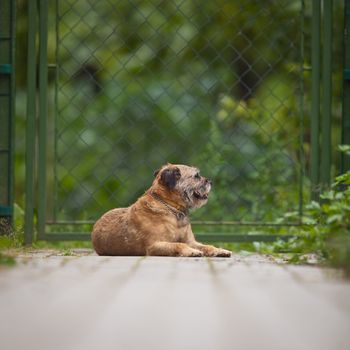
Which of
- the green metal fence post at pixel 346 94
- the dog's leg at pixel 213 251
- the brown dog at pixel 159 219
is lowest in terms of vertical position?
the dog's leg at pixel 213 251

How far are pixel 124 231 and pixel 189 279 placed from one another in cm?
226

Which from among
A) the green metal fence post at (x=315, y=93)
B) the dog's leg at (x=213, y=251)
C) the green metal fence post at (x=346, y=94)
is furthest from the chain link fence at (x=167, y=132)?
the dog's leg at (x=213, y=251)

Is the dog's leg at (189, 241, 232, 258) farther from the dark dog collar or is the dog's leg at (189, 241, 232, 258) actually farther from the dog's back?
the dog's back

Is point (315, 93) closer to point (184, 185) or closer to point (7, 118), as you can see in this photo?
point (184, 185)

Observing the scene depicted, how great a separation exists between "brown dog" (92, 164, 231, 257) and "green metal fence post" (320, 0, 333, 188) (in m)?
0.93

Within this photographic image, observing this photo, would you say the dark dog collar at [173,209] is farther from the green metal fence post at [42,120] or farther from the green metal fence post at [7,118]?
→ the green metal fence post at [7,118]

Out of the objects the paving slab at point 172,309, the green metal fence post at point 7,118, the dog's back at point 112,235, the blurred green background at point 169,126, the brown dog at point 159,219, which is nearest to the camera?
the paving slab at point 172,309

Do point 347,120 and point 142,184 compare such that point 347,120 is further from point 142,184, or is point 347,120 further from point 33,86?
point 33,86

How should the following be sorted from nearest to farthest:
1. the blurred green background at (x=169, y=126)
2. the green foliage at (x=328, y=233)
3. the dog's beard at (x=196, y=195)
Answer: the green foliage at (x=328, y=233) → the dog's beard at (x=196, y=195) → the blurred green background at (x=169, y=126)

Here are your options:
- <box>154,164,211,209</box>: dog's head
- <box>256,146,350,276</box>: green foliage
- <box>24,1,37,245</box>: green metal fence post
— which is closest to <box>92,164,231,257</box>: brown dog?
<box>154,164,211,209</box>: dog's head

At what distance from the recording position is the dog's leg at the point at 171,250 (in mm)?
5406

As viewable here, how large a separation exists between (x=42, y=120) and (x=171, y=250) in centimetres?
157

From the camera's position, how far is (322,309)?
8.87 feet

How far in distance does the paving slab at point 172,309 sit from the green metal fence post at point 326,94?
249 centimetres
